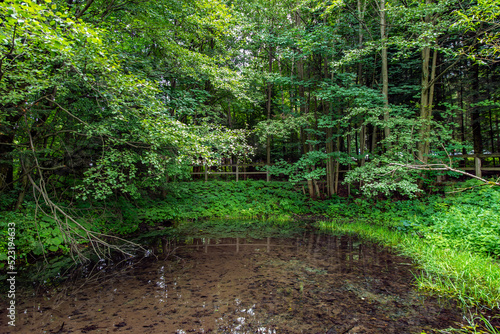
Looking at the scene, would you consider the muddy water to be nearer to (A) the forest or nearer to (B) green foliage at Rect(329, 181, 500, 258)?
(A) the forest

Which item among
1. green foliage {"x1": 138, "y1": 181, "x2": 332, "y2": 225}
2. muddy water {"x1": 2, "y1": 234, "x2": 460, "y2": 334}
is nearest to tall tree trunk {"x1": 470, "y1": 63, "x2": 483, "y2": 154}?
green foliage {"x1": 138, "y1": 181, "x2": 332, "y2": 225}

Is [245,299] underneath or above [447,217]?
underneath

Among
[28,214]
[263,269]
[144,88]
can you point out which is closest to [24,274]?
[28,214]

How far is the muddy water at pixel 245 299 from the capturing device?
2848 millimetres

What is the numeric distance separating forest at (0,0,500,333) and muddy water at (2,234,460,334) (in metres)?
0.62

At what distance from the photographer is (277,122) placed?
10328 millimetres

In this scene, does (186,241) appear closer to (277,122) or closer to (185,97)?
(185,97)

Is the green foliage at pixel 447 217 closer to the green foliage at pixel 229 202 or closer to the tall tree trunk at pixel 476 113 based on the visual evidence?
the green foliage at pixel 229 202

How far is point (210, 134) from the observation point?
616 cm

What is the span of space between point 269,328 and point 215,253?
313 cm

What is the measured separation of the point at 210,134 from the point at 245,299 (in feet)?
12.8

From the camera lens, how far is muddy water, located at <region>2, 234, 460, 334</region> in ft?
9.34

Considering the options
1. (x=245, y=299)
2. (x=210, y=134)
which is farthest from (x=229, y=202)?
(x=245, y=299)

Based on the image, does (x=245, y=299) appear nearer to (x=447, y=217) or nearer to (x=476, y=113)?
(x=447, y=217)
